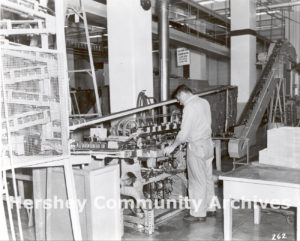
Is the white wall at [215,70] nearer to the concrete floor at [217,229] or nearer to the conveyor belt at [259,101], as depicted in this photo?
the conveyor belt at [259,101]

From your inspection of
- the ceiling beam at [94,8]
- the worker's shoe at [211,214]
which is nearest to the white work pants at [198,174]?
the worker's shoe at [211,214]

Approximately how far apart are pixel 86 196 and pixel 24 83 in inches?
48.5

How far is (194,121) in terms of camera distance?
435 centimetres

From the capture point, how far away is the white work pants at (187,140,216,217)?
438cm

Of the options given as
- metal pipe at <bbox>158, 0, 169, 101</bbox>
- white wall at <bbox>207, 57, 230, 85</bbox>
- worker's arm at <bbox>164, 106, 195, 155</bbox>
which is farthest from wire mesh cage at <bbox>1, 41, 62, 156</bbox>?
white wall at <bbox>207, 57, 230, 85</bbox>

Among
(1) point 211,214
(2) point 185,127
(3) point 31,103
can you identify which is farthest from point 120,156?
(1) point 211,214

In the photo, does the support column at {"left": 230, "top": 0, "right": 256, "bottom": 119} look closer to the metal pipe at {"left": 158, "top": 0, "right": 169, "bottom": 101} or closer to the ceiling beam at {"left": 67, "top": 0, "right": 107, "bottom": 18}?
the metal pipe at {"left": 158, "top": 0, "right": 169, "bottom": 101}

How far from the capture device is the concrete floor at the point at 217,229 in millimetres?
3975

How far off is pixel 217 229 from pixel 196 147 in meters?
1.02

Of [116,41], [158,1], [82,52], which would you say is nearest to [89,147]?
[116,41]

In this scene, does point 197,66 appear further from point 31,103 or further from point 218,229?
point 31,103

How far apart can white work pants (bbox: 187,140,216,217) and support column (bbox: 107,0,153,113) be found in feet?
6.12

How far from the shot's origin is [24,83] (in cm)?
333

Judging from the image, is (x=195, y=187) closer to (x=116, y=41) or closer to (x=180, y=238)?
(x=180, y=238)
